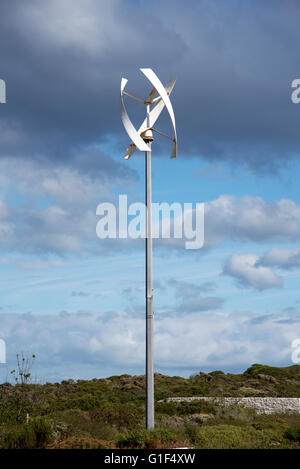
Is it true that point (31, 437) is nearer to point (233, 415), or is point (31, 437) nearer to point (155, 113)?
point (155, 113)

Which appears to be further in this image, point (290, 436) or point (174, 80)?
point (290, 436)

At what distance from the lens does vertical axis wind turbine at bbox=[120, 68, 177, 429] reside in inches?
490

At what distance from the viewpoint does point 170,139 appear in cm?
1405

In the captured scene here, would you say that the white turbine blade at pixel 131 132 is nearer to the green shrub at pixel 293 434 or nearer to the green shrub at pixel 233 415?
the green shrub at pixel 293 434

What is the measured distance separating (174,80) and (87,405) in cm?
1407

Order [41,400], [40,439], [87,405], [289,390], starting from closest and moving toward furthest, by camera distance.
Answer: [40,439] < [41,400] < [87,405] < [289,390]

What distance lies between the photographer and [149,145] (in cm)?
1359

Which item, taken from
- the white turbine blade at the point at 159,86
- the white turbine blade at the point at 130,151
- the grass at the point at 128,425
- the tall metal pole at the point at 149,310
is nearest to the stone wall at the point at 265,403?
the grass at the point at 128,425

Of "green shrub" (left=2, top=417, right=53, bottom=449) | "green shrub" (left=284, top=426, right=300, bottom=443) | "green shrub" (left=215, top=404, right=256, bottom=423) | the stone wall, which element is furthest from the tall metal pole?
the stone wall

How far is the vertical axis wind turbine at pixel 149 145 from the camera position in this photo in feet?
40.9

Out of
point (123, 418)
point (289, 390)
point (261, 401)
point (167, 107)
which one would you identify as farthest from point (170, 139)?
point (289, 390)

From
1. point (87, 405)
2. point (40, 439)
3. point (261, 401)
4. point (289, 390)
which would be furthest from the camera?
point (289, 390)
